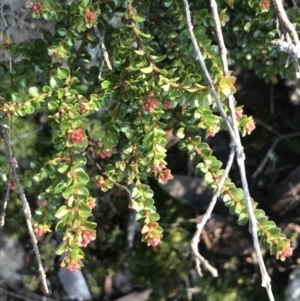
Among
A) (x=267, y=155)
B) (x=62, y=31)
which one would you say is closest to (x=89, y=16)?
(x=62, y=31)

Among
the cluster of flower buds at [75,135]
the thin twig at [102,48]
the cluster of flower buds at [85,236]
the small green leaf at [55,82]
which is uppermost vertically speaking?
the thin twig at [102,48]

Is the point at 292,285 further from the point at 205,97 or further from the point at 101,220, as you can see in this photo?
the point at 205,97

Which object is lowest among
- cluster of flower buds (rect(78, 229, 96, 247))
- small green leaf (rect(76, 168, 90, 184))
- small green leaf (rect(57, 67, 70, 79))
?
cluster of flower buds (rect(78, 229, 96, 247))

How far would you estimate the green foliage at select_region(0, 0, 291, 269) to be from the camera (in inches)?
44.0

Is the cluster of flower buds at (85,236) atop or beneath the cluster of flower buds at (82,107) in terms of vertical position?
beneath

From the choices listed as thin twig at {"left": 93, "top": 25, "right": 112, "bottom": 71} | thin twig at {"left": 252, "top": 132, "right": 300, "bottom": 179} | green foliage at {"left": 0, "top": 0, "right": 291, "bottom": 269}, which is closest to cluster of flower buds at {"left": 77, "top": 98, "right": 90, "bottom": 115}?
green foliage at {"left": 0, "top": 0, "right": 291, "bottom": 269}

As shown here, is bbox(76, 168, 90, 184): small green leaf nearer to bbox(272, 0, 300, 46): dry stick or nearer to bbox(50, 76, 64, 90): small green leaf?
bbox(50, 76, 64, 90): small green leaf

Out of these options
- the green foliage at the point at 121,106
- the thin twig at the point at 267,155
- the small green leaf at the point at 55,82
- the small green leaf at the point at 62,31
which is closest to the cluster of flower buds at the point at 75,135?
the green foliage at the point at 121,106

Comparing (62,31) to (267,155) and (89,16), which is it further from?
(267,155)

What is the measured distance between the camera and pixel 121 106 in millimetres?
1228

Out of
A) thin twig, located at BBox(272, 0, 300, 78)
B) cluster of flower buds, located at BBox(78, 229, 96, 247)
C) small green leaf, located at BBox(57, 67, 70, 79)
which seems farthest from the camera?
small green leaf, located at BBox(57, 67, 70, 79)

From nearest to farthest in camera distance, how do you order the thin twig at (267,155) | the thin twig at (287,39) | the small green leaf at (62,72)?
the thin twig at (287,39) < the small green leaf at (62,72) < the thin twig at (267,155)

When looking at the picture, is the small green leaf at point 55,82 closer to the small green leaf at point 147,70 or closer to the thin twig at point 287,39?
the small green leaf at point 147,70

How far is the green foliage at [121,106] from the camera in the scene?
44.0 inches
